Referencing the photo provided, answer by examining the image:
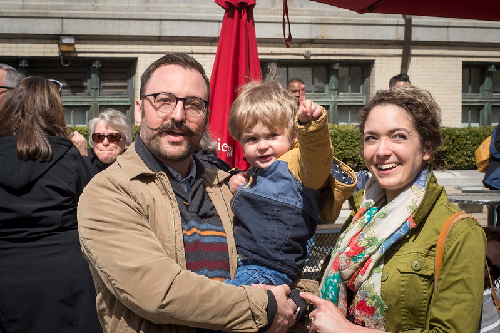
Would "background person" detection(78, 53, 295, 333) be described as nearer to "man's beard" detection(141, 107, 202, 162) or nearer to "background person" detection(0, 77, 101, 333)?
"man's beard" detection(141, 107, 202, 162)

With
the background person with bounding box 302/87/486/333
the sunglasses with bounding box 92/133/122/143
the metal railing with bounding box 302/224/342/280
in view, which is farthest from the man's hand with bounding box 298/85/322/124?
the sunglasses with bounding box 92/133/122/143

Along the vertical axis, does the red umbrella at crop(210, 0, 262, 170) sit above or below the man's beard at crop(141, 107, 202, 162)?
above

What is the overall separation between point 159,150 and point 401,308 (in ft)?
4.27

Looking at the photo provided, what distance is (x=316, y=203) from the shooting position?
8.36ft

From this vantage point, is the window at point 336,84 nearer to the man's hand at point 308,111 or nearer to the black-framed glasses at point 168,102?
the black-framed glasses at point 168,102

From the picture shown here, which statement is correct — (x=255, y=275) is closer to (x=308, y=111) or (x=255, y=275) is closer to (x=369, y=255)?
(x=369, y=255)

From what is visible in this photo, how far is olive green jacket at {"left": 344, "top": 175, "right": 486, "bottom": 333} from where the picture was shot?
207 cm

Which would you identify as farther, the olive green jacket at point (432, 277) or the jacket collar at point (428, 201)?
the jacket collar at point (428, 201)

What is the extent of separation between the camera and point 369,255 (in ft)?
7.56

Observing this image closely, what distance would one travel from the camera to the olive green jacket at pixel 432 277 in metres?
2.07

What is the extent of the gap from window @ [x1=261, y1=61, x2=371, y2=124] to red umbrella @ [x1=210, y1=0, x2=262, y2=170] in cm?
763

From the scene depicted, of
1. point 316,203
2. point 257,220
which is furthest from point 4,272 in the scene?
point 316,203

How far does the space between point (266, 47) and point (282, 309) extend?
10.7 meters

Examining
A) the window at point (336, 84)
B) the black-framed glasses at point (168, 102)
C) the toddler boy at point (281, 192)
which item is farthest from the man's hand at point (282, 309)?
the window at point (336, 84)
